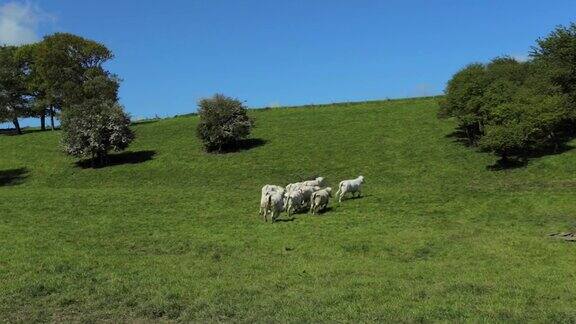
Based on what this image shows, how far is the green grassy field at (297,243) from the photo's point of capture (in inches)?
438

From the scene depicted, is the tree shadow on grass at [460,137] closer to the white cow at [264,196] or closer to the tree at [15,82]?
the white cow at [264,196]

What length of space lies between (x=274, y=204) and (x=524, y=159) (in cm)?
2166

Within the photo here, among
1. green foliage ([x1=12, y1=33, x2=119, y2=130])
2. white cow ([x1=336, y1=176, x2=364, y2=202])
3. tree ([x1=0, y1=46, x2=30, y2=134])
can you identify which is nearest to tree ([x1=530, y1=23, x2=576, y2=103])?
white cow ([x1=336, y1=176, x2=364, y2=202])

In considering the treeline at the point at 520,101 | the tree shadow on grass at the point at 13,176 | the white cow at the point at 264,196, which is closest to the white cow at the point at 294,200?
the white cow at the point at 264,196

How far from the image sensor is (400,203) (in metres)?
27.6

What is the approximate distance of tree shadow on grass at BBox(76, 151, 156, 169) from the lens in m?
48.4

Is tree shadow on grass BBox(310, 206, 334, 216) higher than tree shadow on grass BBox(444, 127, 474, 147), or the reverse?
tree shadow on grass BBox(444, 127, 474, 147)

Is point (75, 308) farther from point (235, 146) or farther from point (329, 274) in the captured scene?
point (235, 146)

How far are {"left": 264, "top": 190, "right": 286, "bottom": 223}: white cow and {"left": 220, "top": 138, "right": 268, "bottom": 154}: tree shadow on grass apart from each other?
25744 mm

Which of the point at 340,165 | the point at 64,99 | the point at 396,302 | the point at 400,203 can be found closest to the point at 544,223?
the point at 400,203

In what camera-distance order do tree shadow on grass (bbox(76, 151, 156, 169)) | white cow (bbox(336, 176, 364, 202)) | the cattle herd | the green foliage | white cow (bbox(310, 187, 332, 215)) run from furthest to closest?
the green foliage → tree shadow on grass (bbox(76, 151, 156, 169)) → white cow (bbox(336, 176, 364, 202)) → white cow (bbox(310, 187, 332, 215)) → the cattle herd

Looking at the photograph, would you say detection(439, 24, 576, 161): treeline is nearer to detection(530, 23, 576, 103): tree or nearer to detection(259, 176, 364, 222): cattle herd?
detection(530, 23, 576, 103): tree

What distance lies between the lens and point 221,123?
1967 inches

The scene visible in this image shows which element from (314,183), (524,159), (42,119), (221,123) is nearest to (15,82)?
(42,119)
